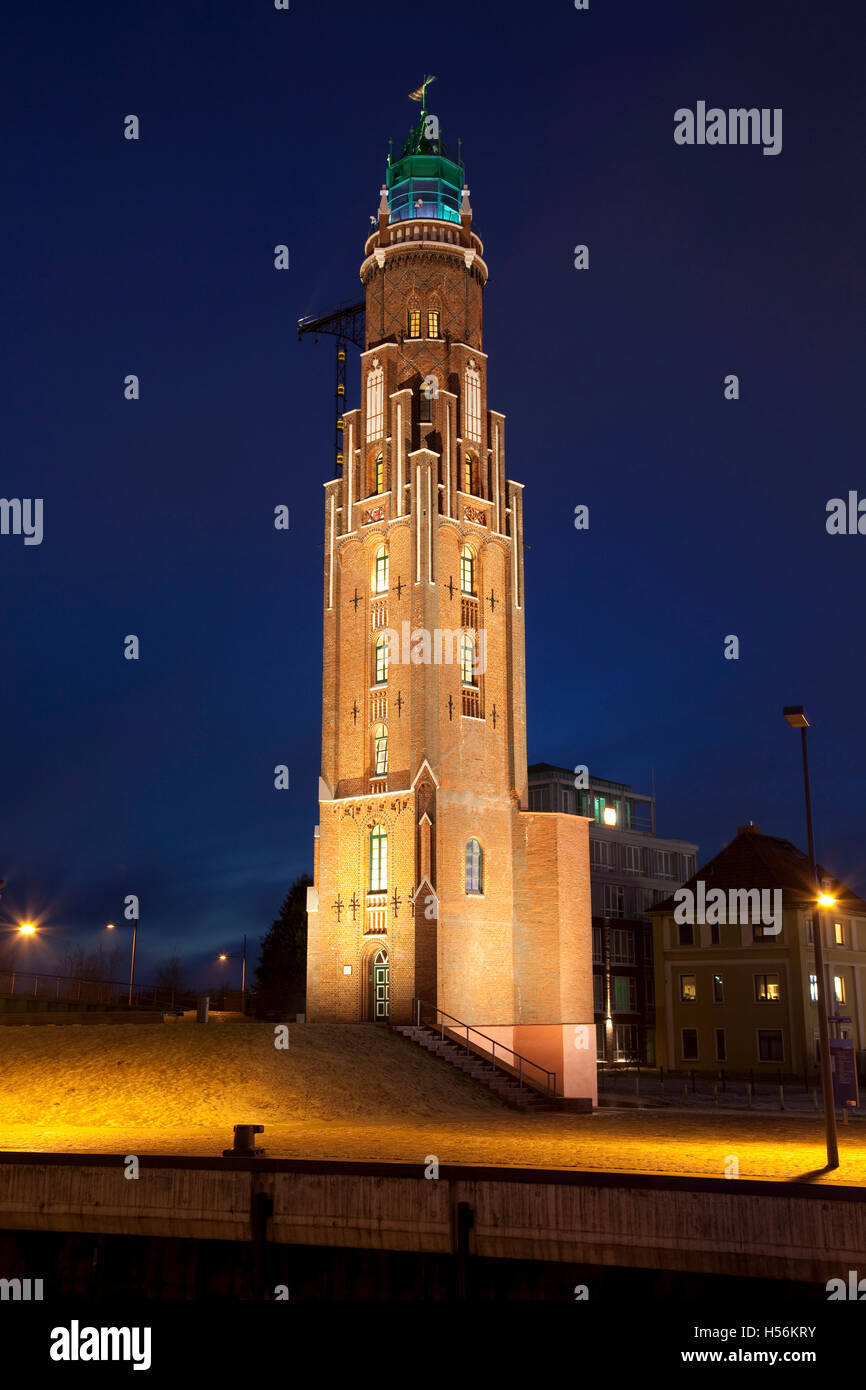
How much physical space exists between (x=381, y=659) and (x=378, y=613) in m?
2.06

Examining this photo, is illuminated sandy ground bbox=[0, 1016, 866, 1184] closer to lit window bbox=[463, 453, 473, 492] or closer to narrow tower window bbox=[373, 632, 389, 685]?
narrow tower window bbox=[373, 632, 389, 685]

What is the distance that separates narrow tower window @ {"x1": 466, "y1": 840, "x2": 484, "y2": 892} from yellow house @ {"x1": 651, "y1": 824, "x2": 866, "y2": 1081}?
21.0m

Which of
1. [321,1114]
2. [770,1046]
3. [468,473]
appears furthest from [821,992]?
[770,1046]

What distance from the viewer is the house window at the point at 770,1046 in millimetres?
65438

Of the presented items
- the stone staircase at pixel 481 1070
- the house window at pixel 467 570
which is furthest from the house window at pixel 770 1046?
the house window at pixel 467 570

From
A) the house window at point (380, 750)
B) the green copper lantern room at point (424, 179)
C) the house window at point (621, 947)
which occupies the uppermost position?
the green copper lantern room at point (424, 179)

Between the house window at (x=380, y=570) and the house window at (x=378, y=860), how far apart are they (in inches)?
418

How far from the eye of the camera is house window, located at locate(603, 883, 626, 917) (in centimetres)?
8400

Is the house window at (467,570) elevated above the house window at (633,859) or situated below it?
above

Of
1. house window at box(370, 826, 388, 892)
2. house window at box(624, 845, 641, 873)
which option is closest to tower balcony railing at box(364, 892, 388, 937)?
house window at box(370, 826, 388, 892)

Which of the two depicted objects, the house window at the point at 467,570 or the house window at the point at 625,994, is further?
the house window at the point at 625,994

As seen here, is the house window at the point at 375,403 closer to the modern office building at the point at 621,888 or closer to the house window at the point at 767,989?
the modern office building at the point at 621,888
